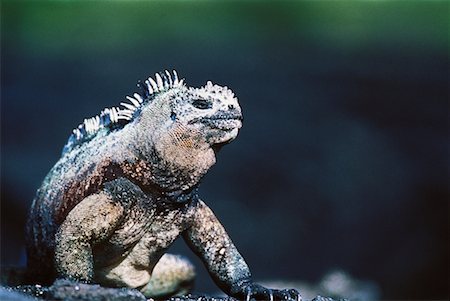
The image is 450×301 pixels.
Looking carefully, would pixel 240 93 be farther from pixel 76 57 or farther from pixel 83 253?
pixel 83 253

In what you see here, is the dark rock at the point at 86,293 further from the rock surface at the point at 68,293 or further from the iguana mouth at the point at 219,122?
the iguana mouth at the point at 219,122

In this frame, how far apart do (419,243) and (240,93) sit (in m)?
3.15

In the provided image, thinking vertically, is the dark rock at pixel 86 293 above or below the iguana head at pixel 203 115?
below

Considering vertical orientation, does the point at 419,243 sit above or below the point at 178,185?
above

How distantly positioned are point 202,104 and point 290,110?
26.4 ft

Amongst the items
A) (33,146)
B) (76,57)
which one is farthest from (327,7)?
(33,146)

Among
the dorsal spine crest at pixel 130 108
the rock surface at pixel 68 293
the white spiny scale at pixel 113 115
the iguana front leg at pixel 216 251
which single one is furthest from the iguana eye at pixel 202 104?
the rock surface at pixel 68 293

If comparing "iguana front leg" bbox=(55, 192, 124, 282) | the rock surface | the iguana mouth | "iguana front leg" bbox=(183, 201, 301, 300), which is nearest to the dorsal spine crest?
the iguana mouth

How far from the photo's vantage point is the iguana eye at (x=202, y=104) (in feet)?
11.9

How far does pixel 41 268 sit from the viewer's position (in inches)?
169

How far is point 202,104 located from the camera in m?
3.65

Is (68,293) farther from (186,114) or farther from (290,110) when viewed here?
(290,110)

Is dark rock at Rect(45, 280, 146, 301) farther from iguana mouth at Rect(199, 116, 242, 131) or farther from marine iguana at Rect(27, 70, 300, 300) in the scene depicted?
iguana mouth at Rect(199, 116, 242, 131)

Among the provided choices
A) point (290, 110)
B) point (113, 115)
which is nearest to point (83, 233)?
point (113, 115)
